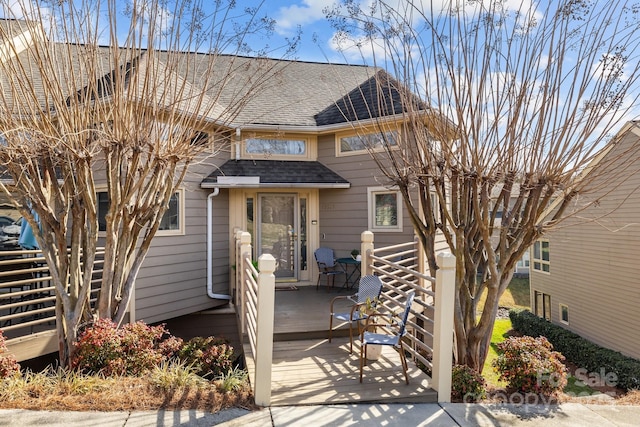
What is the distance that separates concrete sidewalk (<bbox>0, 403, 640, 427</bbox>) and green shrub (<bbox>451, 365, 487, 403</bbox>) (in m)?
0.30

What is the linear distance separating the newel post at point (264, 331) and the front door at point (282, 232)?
5.59 metres

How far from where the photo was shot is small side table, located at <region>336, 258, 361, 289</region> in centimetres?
866

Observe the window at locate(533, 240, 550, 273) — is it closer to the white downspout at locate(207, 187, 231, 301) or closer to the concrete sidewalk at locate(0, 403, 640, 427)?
the white downspout at locate(207, 187, 231, 301)

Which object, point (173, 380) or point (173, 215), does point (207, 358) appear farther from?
point (173, 215)

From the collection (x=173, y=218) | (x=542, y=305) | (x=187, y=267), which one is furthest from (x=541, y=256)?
(x=173, y=218)

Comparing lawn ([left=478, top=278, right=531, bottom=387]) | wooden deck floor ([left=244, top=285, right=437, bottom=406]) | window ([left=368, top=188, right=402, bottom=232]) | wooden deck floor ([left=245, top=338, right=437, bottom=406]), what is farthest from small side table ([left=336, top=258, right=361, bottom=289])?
lawn ([left=478, top=278, right=531, bottom=387])

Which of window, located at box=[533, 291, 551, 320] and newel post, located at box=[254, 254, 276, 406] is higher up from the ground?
newel post, located at box=[254, 254, 276, 406]

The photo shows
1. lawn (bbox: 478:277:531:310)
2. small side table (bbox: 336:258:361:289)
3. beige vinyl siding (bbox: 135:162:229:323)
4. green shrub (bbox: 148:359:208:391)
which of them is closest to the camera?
green shrub (bbox: 148:359:208:391)

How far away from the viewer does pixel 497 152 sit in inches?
175

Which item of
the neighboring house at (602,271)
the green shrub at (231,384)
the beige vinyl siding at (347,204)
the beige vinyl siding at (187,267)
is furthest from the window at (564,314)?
the green shrub at (231,384)

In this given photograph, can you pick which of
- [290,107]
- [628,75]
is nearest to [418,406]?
[628,75]

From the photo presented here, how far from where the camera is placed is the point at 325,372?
14.7 feet

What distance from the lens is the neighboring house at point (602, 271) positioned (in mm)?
11141

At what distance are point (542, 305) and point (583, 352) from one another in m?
4.76
